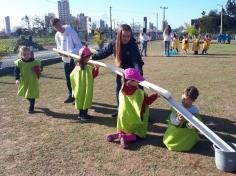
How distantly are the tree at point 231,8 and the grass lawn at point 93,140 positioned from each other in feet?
237

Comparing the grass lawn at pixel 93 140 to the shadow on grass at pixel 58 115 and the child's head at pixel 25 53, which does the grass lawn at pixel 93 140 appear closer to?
the shadow on grass at pixel 58 115

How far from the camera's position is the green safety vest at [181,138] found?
456cm

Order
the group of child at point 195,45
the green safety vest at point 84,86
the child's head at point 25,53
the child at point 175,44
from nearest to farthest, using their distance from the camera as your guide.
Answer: the green safety vest at point 84,86
the child's head at point 25,53
the group of child at point 195,45
the child at point 175,44

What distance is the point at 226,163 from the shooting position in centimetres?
385

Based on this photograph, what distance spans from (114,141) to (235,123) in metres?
2.12

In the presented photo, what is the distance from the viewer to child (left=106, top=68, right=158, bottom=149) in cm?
480

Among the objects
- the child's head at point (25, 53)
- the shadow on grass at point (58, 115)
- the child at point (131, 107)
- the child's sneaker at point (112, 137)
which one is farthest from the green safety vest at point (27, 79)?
the child at point (131, 107)

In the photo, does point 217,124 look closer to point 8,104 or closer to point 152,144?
point 152,144

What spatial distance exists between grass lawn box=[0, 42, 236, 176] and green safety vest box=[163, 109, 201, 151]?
92mm

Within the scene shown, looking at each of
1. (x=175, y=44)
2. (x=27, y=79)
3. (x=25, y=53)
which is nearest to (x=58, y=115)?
(x=27, y=79)

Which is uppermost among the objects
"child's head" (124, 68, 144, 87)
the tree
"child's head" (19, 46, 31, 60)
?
the tree

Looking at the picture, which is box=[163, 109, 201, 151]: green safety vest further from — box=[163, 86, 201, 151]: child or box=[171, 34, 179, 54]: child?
box=[171, 34, 179, 54]: child

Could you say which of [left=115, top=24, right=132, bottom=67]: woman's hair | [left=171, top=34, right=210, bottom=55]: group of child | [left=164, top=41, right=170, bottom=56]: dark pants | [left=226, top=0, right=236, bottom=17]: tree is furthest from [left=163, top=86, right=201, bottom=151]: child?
[left=226, top=0, right=236, bottom=17]: tree

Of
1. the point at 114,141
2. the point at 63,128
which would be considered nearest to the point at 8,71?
the point at 63,128
